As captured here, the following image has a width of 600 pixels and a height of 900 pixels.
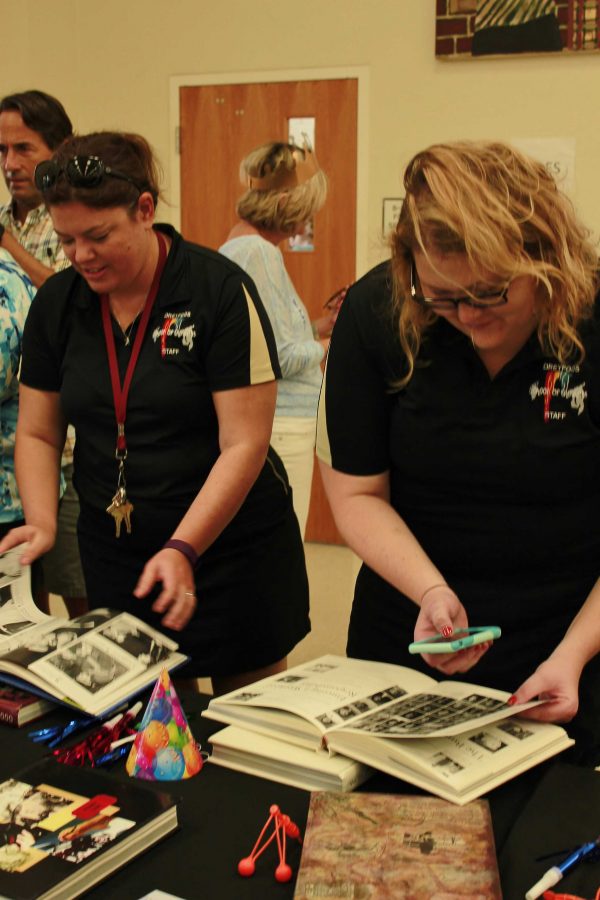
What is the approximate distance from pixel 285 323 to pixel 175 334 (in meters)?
1.27

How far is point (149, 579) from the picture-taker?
151 cm

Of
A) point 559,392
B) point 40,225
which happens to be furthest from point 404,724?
point 40,225

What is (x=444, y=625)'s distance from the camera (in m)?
1.27

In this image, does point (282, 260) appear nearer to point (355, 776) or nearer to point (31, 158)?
point (31, 158)

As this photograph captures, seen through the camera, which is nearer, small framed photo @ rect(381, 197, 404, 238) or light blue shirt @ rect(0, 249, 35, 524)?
light blue shirt @ rect(0, 249, 35, 524)

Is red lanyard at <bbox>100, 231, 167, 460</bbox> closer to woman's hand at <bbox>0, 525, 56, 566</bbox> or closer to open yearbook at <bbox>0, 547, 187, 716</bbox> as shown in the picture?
woman's hand at <bbox>0, 525, 56, 566</bbox>

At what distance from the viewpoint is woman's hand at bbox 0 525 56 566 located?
1.69 m

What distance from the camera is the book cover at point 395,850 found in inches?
36.5

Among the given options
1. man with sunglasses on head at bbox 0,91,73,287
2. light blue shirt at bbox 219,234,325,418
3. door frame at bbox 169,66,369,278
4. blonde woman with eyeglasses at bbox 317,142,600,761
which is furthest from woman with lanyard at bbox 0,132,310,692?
door frame at bbox 169,66,369,278

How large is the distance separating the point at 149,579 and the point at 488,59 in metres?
3.36

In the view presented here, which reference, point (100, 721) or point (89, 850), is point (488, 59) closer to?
point (100, 721)

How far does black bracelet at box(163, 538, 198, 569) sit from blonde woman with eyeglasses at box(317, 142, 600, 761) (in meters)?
→ 0.26

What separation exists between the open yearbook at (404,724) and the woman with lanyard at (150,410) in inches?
14.7

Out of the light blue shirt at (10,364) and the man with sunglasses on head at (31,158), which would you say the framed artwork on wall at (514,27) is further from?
the light blue shirt at (10,364)
